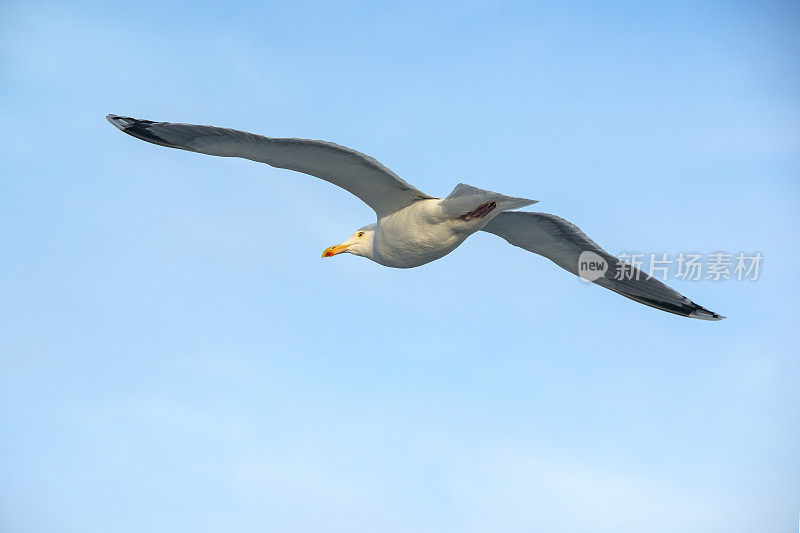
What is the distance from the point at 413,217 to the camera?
1195 cm

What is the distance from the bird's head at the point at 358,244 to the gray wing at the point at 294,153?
49.8 inches

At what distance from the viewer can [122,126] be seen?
38.0 feet

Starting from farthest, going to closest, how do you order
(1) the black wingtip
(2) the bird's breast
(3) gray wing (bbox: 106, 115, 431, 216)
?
(2) the bird's breast
(1) the black wingtip
(3) gray wing (bbox: 106, 115, 431, 216)

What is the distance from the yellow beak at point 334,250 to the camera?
13.6 metres

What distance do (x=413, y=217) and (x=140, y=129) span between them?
13.4 feet

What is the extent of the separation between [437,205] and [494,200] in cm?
94

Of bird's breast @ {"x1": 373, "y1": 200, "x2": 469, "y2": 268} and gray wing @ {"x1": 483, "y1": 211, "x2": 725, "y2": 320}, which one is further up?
gray wing @ {"x1": 483, "y1": 211, "x2": 725, "y2": 320}

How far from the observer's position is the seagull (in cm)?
1091

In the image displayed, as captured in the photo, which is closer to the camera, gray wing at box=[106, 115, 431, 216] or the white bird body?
gray wing at box=[106, 115, 431, 216]

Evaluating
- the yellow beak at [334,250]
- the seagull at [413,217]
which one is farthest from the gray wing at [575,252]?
the yellow beak at [334,250]

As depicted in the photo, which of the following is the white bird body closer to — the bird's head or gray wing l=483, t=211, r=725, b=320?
the bird's head

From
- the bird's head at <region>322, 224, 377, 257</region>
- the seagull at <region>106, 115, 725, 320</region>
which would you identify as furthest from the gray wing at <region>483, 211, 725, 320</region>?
the bird's head at <region>322, 224, 377, 257</region>

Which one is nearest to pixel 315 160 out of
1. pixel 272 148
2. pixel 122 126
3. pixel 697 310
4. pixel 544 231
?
pixel 272 148

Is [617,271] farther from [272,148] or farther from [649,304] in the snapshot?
[272,148]
